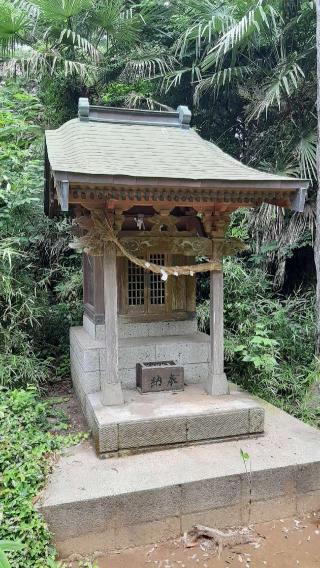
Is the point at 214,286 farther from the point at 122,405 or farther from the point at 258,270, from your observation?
the point at 258,270

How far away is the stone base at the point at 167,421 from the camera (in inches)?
154

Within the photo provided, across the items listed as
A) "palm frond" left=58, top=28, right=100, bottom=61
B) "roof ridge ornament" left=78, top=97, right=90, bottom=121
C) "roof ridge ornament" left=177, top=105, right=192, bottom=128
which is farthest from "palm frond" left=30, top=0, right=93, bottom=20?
"roof ridge ornament" left=177, top=105, right=192, bottom=128

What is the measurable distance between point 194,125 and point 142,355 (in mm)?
6634

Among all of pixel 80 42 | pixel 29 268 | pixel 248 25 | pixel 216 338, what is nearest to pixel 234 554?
pixel 216 338

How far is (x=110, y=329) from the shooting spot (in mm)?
4363

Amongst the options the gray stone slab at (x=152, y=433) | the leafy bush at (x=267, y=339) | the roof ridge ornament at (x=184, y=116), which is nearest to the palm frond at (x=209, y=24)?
the roof ridge ornament at (x=184, y=116)

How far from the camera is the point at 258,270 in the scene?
25.2 ft

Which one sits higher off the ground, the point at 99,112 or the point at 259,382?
the point at 99,112

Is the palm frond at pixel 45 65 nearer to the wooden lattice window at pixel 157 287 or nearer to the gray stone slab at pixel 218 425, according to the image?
the wooden lattice window at pixel 157 287

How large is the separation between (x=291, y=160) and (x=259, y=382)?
13.5 feet

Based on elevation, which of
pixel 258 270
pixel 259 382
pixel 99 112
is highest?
pixel 99 112

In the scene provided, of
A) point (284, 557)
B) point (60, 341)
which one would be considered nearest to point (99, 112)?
point (60, 341)

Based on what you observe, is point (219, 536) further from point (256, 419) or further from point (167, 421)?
point (256, 419)

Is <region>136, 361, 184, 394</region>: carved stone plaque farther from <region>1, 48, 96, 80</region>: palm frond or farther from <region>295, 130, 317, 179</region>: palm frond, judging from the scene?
<region>1, 48, 96, 80</region>: palm frond
